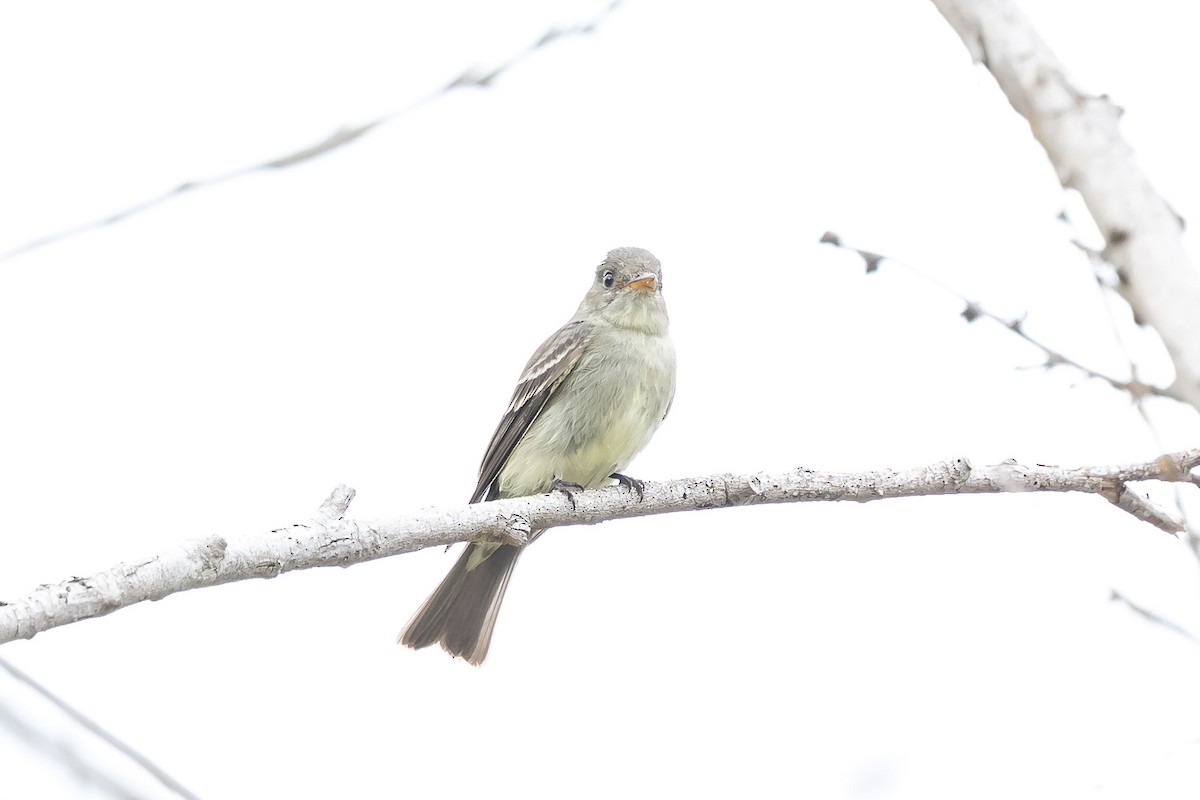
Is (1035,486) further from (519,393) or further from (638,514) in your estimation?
(519,393)

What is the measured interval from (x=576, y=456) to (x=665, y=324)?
1213 mm

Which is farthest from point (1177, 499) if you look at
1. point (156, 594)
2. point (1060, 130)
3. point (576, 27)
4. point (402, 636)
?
point (402, 636)

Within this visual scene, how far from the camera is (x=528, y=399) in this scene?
6.98 meters

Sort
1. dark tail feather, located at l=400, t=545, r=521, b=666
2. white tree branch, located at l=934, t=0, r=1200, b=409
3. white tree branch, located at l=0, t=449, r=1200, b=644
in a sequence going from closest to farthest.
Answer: white tree branch, located at l=934, t=0, r=1200, b=409 < white tree branch, located at l=0, t=449, r=1200, b=644 < dark tail feather, located at l=400, t=545, r=521, b=666

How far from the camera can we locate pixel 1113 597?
2.48 meters

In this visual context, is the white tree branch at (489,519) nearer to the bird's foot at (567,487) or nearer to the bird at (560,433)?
the bird's foot at (567,487)

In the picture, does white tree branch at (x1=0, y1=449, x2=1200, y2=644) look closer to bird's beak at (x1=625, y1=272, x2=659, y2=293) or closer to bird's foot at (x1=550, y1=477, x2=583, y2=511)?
bird's foot at (x1=550, y1=477, x2=583, y2=511)

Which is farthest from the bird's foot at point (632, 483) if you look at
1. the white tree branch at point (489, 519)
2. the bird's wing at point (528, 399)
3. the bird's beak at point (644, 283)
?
the bird's beak at point (644, 283)

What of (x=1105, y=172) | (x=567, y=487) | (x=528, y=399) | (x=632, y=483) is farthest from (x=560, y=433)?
(x=1105, y=172)

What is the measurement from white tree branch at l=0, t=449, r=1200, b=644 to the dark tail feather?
3.93ft

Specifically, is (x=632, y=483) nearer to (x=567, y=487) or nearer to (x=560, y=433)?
(x=567, y=487)

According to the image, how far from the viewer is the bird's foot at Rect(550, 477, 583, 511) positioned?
552cm

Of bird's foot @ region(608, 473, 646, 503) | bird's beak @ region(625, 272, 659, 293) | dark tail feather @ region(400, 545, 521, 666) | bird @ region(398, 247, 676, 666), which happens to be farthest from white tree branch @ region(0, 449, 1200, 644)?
bird's beak @ region(625, 272, 659, 293)

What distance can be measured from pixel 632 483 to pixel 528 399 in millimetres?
1414
